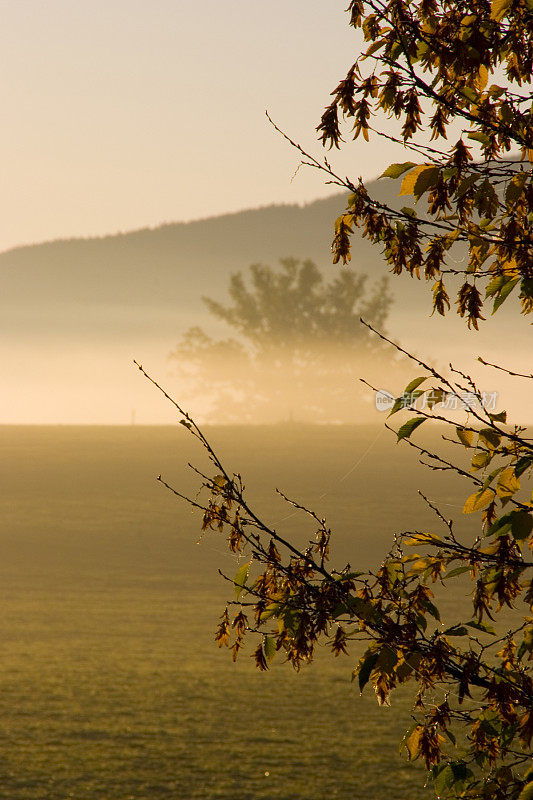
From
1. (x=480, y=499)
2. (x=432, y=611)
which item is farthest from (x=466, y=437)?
(x=432, y=611)

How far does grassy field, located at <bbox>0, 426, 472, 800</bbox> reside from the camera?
38.6ft

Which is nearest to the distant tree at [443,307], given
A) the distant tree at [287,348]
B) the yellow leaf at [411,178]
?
the yellow leaf at [411,178]

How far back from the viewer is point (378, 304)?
234 ft

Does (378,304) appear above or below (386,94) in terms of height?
above

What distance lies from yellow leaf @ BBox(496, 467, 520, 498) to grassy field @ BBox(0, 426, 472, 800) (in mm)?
992

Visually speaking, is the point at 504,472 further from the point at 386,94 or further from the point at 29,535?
the point at 29,535

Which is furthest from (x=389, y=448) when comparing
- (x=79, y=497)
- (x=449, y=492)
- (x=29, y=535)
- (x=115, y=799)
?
(x=115, y=799)

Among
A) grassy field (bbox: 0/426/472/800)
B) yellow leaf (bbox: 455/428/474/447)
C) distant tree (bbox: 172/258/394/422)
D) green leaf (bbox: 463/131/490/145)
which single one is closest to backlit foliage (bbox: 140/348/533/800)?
yellow leaf (bbox: 455/428/474/447)

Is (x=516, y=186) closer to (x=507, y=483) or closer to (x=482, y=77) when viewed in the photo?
(x=482, y=77)

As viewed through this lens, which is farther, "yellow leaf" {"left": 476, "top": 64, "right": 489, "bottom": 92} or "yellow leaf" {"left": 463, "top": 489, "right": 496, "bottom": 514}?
"yellow leaf" {"left": 476, "top": 64, "right": 489, "bottom": 92}

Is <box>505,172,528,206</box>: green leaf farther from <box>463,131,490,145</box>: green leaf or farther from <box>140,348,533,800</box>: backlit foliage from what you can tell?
<box>140,348,533,800</box>: backlit foliage

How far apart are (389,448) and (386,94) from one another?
55.7 meters

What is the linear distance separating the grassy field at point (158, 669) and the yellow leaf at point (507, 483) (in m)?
0.99

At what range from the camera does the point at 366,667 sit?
3.25 metres
